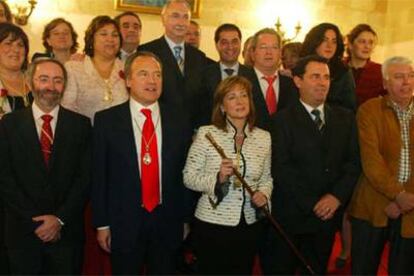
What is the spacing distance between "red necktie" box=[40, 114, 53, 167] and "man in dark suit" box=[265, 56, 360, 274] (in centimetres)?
131

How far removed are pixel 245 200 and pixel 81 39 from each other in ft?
16.8

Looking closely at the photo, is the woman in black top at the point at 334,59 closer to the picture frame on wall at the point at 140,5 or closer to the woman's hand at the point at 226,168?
the woman's hand at the point at 226,168

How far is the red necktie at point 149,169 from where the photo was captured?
9.23 ft

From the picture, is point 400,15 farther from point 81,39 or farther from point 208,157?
point 208,157

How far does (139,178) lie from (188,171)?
275 millimetres

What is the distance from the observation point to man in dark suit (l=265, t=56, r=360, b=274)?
3109mm

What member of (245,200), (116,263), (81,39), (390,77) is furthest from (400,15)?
(116,263)

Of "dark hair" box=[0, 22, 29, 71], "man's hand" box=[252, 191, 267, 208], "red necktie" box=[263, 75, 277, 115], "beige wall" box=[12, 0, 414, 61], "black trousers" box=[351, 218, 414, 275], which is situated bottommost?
"black trousers" box=[351, 218, 414, 275]

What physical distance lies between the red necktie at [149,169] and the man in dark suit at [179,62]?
0.85m

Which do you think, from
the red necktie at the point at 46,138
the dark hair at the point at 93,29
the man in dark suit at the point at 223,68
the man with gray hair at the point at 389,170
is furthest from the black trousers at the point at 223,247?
the dark hair at the point at 93,29

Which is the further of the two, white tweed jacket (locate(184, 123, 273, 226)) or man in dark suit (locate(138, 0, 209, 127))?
man in dark suit (locate(138, 0, 209, 127))

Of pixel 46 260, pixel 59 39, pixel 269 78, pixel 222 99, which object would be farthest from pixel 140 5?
pixel 46 260

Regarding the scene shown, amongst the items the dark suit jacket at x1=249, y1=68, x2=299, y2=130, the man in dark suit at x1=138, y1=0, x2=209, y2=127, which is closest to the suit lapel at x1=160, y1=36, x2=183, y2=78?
the man in dark suit at x1=138, y1=0, x2=209, y2=127

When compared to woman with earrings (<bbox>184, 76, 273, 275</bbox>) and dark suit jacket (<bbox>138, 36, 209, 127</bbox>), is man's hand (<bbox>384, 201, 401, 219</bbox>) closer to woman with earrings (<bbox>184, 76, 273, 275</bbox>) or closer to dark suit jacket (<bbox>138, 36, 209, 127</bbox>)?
woman with earrings (<bbox>184, 76, 273, 275</bbox>)
